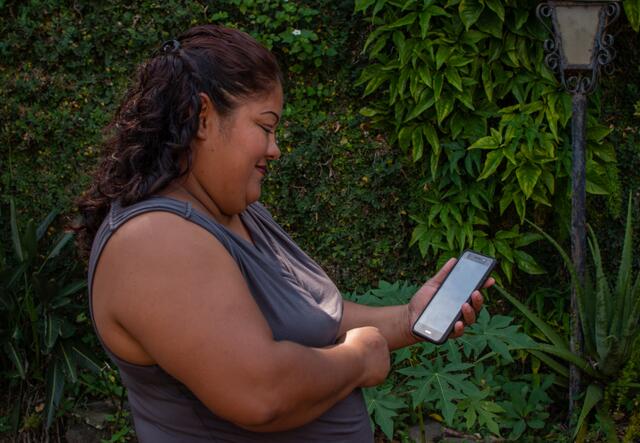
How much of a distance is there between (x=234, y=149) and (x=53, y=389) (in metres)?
3.08

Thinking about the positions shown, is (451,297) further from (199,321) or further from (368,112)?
(368,112)

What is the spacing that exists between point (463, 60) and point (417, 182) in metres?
0.75

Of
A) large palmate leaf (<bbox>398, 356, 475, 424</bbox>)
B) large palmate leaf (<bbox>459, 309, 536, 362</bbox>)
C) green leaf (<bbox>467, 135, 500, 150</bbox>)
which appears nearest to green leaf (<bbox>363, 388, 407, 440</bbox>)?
large palmate leaf (<bbox>398, 356, 475, 424</bbox>)

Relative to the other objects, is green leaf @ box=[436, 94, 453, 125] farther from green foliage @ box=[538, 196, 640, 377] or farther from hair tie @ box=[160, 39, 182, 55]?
hair tie @ box=[160, 39, 182, 55]

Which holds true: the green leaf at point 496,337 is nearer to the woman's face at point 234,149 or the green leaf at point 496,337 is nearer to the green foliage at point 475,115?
the woman's face at point 234,149

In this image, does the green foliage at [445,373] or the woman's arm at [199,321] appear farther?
the green foliage at [445,373]

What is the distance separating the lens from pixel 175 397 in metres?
1.64

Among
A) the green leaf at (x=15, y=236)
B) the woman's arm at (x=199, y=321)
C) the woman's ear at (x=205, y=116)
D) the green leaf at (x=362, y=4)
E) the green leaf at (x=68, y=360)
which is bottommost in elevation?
the green leaf at (x=68, y=360)

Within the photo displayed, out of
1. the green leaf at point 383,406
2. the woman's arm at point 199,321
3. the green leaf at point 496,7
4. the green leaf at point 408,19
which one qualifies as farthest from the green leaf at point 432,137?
the woman's arm at point 199,321

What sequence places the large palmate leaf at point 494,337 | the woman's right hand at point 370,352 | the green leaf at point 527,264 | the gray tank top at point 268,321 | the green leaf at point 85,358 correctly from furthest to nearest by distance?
the green leaf at point 527,264 < the green leaf at point 85,358 < the large palmate leaf at point 494,337 < the woman's right hand at point 370,352 < the gray tank top at point 268,321

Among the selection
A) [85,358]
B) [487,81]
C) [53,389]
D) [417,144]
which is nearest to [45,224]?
[85,358]

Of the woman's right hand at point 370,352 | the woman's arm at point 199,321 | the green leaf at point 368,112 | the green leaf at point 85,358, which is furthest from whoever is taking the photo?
the green leaf at point 368,112

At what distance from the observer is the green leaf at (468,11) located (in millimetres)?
4246

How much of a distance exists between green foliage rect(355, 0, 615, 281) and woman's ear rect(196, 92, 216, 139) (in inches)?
111
